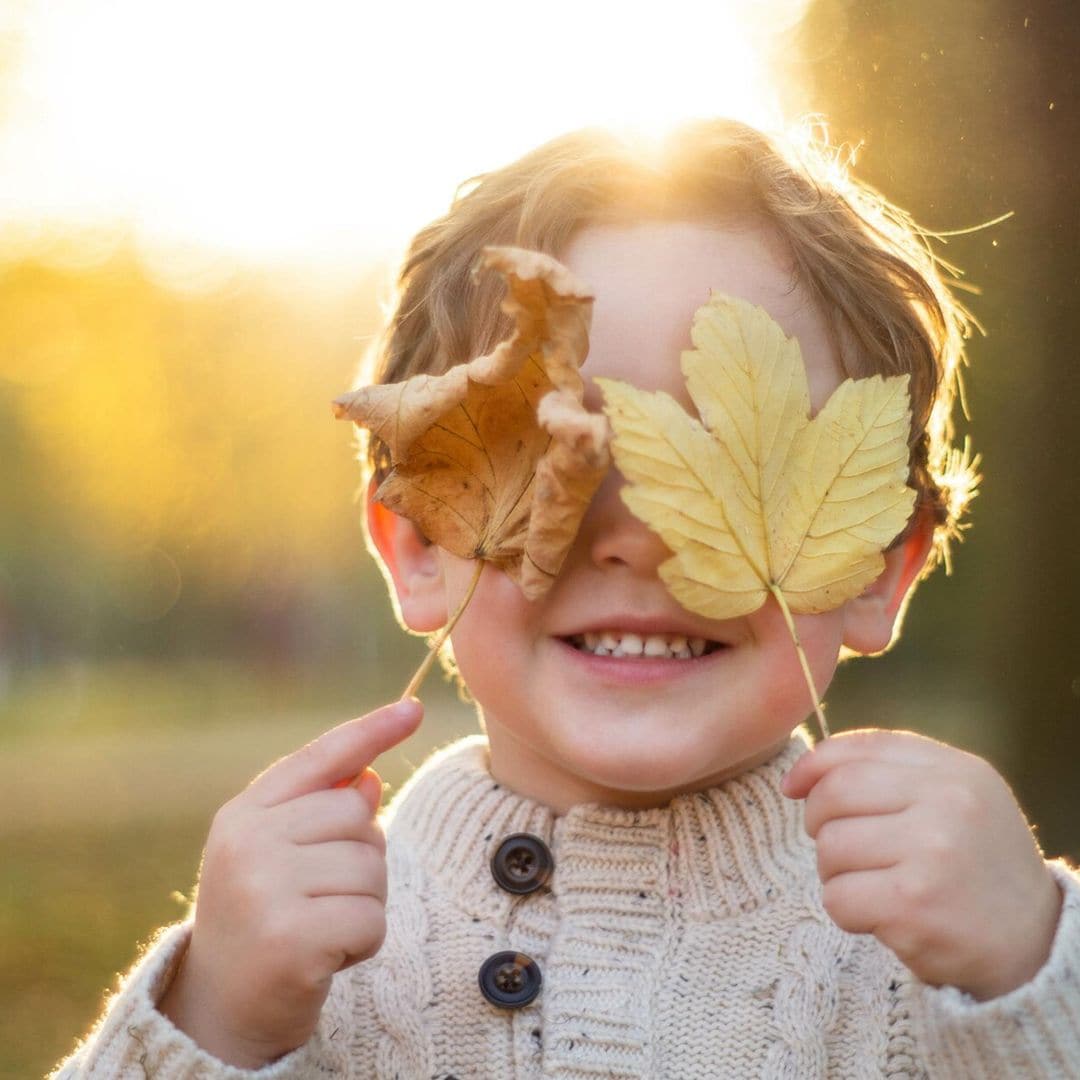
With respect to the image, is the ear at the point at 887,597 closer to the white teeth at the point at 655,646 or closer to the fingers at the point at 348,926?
the white teeth at the point at 655,646

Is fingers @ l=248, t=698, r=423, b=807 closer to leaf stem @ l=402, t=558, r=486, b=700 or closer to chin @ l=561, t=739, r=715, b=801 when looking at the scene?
leaf stem @ l=402, t=558, r=486, b=700

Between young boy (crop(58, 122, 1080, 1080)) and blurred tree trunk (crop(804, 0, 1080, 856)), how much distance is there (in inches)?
16.9

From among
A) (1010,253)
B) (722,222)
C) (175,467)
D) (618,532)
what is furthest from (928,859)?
(175,467)

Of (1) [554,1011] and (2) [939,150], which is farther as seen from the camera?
(2) [939,150]

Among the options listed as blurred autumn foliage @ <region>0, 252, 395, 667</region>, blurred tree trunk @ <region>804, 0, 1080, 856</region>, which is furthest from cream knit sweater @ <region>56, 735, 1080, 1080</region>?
blurred autumn foliage @ <region>0, 252, 395, 667</region>

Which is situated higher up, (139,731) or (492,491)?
(492,491)

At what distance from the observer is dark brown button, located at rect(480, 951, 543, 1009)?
106 centimetres

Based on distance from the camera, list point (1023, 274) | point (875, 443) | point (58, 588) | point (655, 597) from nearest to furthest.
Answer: point (875, 443) → point (655, 597) → point (1023, 274) → point (58, 588)

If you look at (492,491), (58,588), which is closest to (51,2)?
(492,491)

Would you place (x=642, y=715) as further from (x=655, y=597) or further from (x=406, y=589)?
(x=406, y=589)

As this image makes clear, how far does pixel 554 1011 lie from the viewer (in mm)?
1051

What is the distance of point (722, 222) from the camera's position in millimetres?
1138

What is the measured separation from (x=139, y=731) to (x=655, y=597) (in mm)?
5229

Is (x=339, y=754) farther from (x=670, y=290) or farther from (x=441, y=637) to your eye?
(x=670, y=290)
